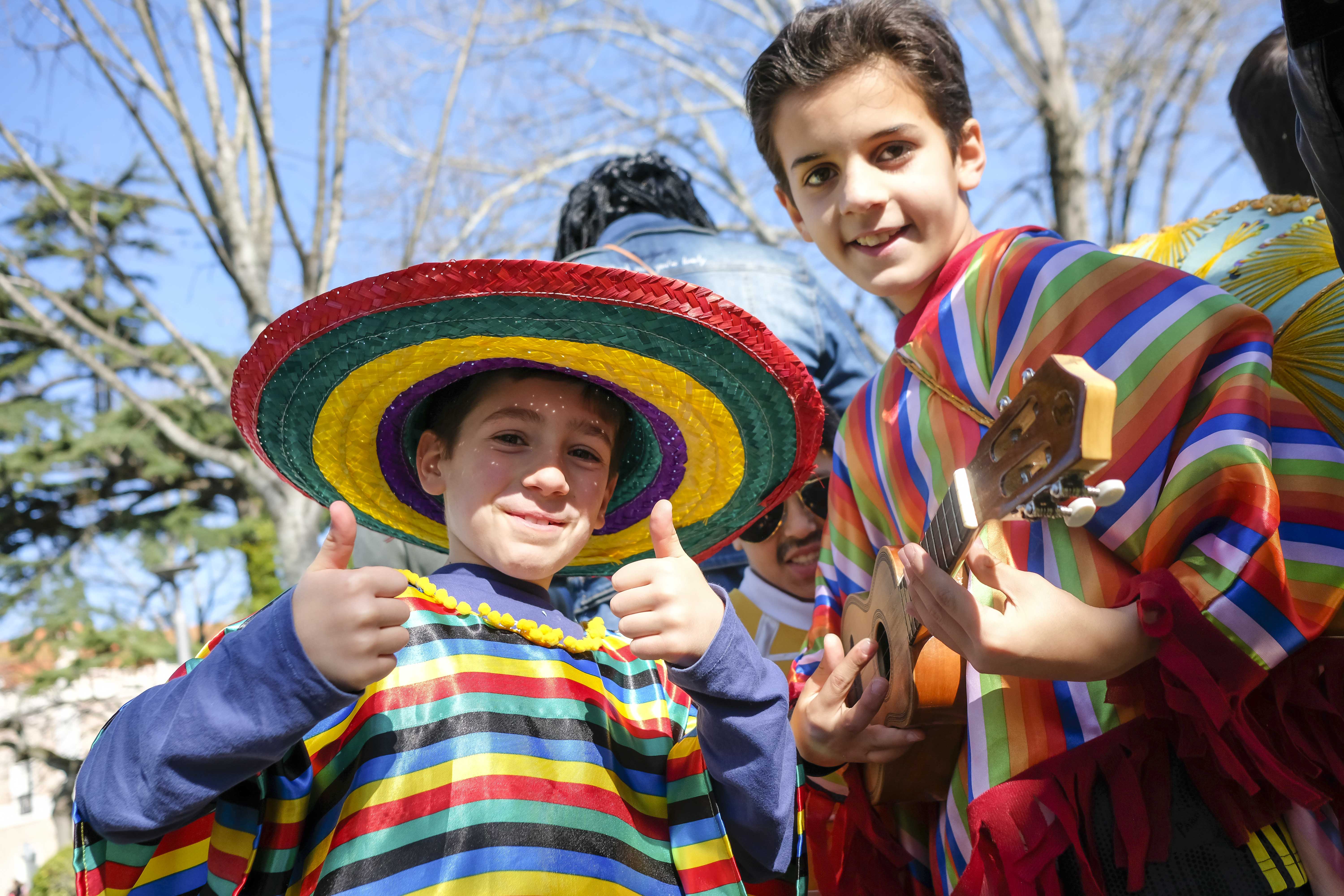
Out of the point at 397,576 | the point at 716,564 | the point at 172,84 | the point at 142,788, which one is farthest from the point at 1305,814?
the point at 172,84

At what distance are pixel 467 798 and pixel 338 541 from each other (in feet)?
1.56

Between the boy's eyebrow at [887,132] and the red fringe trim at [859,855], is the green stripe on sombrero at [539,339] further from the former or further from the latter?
the red fringe trim at [859,855]

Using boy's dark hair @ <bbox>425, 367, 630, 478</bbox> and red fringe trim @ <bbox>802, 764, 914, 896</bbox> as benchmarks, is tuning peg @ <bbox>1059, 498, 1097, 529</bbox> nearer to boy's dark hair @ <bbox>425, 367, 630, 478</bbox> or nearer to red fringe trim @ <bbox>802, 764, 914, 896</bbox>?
red fringe trim @ <bbox>802, 764, 914, 896</bbox>

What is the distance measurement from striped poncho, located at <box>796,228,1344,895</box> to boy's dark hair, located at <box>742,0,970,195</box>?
51 centimetres

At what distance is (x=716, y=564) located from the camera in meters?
3.17

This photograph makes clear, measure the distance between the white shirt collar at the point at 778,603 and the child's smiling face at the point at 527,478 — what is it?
976 millimetres

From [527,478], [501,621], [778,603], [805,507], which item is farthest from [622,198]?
[501,621]

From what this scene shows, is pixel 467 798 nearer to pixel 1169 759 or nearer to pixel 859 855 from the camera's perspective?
pixel 859 855

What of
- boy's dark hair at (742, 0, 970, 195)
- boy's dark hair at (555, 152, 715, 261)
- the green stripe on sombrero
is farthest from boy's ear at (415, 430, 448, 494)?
boy's dark hair at (555, 152, 715, 261)

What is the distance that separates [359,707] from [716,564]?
170cm

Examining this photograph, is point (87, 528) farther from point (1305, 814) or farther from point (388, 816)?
point (1305, 814)

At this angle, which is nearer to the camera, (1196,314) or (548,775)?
(1196,314)

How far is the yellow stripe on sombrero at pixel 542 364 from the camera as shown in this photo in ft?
6.06

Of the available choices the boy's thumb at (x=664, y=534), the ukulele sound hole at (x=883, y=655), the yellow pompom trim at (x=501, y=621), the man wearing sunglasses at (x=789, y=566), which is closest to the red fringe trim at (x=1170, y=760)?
the ukulele sound hole at (x=883, y=655)
